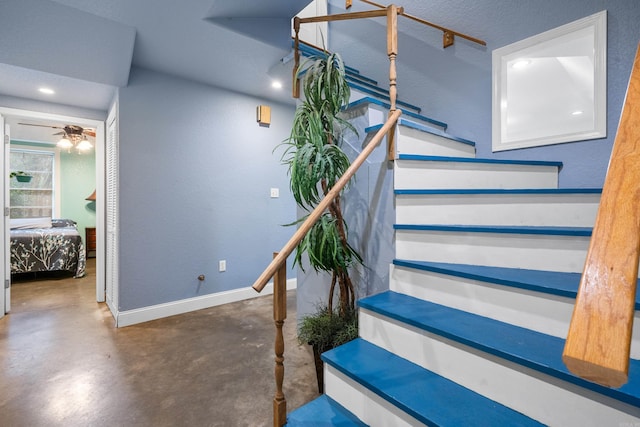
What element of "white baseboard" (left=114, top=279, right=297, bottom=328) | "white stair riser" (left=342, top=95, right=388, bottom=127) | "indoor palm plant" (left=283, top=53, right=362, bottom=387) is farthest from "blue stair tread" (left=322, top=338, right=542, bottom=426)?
"white baseboard" (left=114, top=279, right=297, bottom=328)

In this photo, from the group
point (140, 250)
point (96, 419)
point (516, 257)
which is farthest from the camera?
point (140, 250)

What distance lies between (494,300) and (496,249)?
28 centimetres

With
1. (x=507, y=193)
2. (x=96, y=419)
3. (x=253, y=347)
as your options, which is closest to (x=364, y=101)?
(x=507, y=193)

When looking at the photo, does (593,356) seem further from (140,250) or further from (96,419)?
(140,250)

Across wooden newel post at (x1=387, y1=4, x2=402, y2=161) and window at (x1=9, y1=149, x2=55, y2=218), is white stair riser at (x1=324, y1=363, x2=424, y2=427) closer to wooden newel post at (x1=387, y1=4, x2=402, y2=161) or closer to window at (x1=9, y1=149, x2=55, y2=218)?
wooden newel post at (x1=387, y1=4, x2=402, y2=161)

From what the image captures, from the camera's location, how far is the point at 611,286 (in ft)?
1.23

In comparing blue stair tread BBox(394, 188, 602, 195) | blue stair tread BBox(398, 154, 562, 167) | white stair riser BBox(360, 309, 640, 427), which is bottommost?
white stair riser BBox(360, 309, 640, 427)

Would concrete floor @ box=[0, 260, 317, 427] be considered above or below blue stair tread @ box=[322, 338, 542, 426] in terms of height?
below

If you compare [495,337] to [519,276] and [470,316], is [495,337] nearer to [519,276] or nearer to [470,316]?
[470,316]

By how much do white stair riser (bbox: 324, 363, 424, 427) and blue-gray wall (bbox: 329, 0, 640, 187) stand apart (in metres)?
2.00

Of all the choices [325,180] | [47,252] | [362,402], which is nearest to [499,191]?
[325,180]

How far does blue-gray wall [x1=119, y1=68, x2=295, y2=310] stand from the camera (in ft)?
8.85

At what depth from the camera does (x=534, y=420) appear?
0.93 meters

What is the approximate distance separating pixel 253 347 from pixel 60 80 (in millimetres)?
2819
